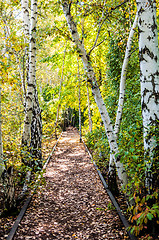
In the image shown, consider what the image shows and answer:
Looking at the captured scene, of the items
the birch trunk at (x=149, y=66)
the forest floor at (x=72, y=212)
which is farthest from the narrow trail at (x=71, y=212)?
the birch trunk at (x=149, y=66)

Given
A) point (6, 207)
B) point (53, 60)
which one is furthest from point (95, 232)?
point (53, 60)

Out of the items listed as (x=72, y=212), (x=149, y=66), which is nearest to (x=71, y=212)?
(x=72, y=212)

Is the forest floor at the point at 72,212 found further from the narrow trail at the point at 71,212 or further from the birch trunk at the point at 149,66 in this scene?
the birch trunk at the point at 149,66

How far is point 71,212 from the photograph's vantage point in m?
5.05

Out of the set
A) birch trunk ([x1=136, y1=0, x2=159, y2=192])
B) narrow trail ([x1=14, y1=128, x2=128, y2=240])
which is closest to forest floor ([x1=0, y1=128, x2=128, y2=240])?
narrow trail ([x1=14, y1=128, x2=128, y2=240])

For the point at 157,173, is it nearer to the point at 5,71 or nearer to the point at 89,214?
the point at 89,214

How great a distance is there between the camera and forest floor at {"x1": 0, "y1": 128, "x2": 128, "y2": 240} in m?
4.06

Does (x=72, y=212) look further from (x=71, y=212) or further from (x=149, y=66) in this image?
(x=149, y=66)

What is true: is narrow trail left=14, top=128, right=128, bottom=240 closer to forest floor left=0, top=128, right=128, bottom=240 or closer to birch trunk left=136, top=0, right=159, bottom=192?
forest floor left=0, top=128, right=128, bottom=240

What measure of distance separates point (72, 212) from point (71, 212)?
0.08 feet

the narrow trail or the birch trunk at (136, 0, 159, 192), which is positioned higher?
the birch trunk at (136, 0, 159, 192)

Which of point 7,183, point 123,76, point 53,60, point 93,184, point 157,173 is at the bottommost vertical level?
point 93,184

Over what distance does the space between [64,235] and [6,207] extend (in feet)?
4.67

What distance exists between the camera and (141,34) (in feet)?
10.2
